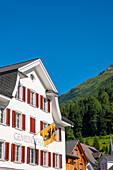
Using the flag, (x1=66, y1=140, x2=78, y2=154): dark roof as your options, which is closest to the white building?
the flag

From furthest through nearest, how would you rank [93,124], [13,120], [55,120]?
[93,124]
[55,120]
[13,120]

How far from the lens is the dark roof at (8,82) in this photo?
1222 inches

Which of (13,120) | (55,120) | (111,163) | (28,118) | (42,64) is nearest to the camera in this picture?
(13,120)

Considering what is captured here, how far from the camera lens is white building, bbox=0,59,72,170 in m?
30.9

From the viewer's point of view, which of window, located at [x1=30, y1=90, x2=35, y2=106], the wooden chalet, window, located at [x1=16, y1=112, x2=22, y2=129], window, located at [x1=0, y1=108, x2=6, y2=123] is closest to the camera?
window, located at [x1=0, y1=108, x2=6, y2=123]

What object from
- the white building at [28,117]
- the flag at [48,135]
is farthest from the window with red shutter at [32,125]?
the flag at [48,135]

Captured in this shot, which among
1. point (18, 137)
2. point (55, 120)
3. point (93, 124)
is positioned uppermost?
point (93, 124)

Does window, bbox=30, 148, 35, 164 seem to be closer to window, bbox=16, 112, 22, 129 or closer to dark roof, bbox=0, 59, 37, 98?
window, bbox=16, 112, 22, 129

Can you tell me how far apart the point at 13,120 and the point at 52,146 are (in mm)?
8495

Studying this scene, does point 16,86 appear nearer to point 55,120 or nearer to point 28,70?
point 28,70

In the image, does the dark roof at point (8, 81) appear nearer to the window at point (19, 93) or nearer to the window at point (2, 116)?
the window at point (2, 116)

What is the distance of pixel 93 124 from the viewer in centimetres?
19388

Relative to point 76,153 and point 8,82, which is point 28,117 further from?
point 76,153

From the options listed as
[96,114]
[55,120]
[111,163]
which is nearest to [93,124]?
[96,114]
